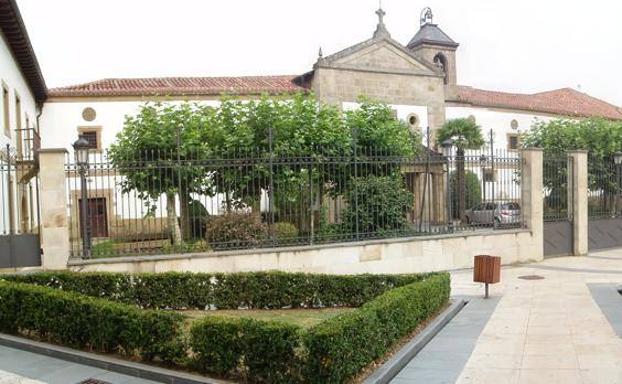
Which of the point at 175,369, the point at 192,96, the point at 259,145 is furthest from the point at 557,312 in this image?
the point at 192,96

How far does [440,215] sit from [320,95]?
468 inches

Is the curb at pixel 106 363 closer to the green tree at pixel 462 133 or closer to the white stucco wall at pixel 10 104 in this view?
the white stucco wall at pixel 10 104

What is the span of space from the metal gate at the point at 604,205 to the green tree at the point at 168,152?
39.1 ft

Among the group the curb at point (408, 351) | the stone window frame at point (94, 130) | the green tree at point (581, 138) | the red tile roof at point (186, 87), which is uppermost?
the red tile roof at point (186, 87)

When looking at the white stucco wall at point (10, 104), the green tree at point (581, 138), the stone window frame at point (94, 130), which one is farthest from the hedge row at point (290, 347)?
the stone window frame at point (94, 130)

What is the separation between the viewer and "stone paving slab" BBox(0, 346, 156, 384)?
5664mm

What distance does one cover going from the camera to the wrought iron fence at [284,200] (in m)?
12.1

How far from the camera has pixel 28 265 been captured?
35.5 ft

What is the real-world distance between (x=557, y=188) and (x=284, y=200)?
8.46m

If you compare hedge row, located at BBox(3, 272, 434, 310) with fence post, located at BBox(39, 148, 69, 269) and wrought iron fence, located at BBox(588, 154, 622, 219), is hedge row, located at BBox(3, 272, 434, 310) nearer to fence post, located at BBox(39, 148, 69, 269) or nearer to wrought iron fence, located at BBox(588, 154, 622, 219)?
fence post, located at BBox(39, 148, 69, 269)

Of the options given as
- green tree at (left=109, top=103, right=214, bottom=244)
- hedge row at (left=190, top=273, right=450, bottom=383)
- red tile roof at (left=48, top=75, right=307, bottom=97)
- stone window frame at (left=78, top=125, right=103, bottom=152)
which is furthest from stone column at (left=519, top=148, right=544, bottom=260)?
stone window frame at (left=78, top=125, right=103, bottom=152)

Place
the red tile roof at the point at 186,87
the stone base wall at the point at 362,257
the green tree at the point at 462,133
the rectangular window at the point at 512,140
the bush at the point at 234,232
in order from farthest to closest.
Answer: the rectangular window at the point at 512,140, the green tree at the point at 462,133, the red tile roof at the point at 186,87, the bush at the point at 234,232, the stone base wall at the point at 362,257

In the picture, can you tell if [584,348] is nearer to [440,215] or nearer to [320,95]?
[440,215]

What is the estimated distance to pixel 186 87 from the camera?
2652 cm
